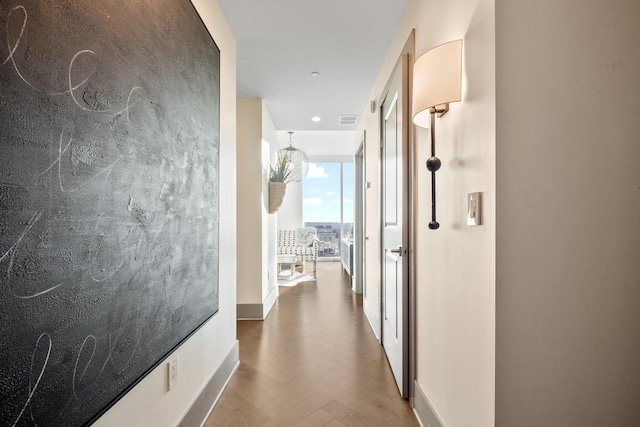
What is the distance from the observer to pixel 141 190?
3.92ft

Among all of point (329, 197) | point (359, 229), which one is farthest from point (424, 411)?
point (329, 197)

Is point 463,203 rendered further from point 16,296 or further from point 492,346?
point 16,296

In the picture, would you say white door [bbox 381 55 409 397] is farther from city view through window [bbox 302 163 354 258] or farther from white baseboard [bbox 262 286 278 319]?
city view through window [bbox 302 163 354 258]

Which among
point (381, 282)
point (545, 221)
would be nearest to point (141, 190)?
point (545, 221)

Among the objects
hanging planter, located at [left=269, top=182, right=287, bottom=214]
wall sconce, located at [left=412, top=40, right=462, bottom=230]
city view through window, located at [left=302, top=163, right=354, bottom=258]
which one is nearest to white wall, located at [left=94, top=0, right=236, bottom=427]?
wall sconce, located at [left=412, top=40, right=462, bottom=230]

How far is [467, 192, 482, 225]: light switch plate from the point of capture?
1164mm

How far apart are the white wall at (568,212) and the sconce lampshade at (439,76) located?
0.78ft

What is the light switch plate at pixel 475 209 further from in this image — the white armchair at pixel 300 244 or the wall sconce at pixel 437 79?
the white armchair at pixel 300 244

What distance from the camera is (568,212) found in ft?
3.55

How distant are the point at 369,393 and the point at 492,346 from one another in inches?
50.6

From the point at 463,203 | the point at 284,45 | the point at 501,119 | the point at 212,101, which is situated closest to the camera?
the point at 501,119

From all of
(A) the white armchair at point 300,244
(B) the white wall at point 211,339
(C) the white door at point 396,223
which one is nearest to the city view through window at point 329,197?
(A) the white armchair at point 300,244

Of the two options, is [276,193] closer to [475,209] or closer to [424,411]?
[424,411]

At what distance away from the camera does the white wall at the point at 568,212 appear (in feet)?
3.51
